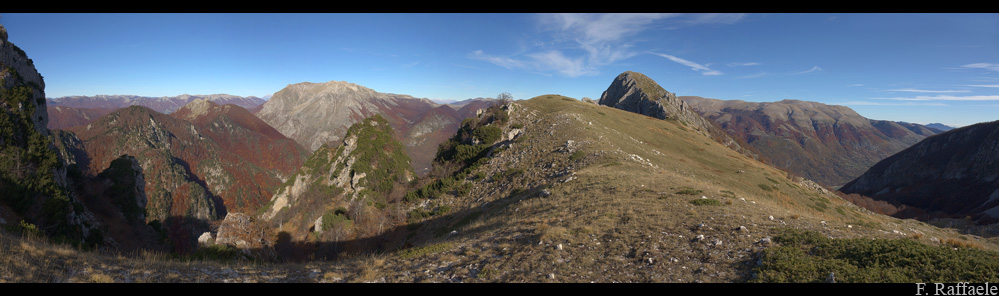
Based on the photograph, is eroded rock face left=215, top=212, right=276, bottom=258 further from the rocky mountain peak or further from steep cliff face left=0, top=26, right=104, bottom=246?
the rocky mountain peak

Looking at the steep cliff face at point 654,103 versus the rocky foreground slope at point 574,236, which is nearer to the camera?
the rocky foreground slope at point 574,236

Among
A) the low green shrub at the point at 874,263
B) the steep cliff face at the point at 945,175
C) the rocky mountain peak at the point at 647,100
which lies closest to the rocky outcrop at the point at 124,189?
the low green shrub at the point at 874,263

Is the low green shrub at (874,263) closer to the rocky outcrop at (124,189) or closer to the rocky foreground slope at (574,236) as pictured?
the rocky foreground slope at (574,236)

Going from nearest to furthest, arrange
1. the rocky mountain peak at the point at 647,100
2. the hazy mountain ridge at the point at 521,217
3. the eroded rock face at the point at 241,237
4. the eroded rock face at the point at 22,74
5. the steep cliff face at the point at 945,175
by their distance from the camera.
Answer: the hazy mountain ridge at the point at 521,217 < the eroded rock face at the point at 22,74 < the eroded rock face at the point at 241,237 < the steep cliff face at the point at 945,175 < the rocky mountain peak at the point at 647,100

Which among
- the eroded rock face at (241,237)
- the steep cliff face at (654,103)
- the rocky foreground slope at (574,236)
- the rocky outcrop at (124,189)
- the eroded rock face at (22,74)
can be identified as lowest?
the eroded rock face at (241,237)

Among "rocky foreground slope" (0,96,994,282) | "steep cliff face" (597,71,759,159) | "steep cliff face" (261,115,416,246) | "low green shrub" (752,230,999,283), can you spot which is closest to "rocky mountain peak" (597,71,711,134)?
"steep cliff face" (597,71,759,159)

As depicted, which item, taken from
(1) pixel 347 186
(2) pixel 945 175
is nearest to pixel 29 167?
(1) pixel 347 186
